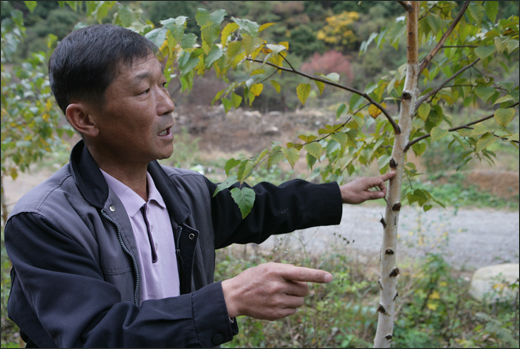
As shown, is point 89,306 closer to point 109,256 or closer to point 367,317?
point 109,256

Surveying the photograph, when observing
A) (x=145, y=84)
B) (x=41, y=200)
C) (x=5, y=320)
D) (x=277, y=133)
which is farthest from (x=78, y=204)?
(x=277, y=133)

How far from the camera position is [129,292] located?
1138mm

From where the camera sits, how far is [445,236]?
511 centimetres

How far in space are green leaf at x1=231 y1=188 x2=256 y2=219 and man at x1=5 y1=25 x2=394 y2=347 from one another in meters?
0.20

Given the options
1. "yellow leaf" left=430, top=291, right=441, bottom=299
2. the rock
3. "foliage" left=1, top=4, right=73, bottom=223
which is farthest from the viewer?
the rock

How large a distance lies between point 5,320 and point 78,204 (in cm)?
315

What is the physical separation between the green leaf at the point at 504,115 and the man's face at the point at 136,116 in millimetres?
1044

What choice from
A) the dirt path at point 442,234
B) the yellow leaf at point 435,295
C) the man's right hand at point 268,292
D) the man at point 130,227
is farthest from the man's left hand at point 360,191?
the dirt path at point 442,234

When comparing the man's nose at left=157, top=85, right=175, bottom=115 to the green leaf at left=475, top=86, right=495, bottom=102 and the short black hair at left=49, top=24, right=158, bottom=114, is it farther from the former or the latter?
the green leaf at left=475, top=86, right=495, bottom=102

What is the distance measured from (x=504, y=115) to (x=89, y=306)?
1327 mm

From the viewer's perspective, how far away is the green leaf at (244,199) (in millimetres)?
1261

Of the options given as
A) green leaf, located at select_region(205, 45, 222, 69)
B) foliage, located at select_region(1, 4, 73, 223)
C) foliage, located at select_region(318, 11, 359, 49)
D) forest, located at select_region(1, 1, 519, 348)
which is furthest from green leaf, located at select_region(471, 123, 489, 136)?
foliage, located at select_region(318, 11, 359, 49)

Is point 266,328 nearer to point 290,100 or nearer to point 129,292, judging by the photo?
point 129,292

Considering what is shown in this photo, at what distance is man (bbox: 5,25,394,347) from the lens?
90 centimetres
